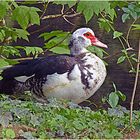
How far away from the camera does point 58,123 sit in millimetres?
3383

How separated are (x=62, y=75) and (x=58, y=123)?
66.9 inches

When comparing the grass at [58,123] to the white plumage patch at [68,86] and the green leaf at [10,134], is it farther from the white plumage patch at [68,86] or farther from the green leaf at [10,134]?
the white plumage patch at [68,86]

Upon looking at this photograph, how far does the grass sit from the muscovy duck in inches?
46.4

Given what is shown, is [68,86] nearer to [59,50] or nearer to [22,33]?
[59,50]

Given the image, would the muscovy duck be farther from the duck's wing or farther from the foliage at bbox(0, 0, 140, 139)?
the foliage at bbox(0, 0, 140, 139)

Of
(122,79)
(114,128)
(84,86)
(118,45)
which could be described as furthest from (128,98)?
(114,128)

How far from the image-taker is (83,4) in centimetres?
334

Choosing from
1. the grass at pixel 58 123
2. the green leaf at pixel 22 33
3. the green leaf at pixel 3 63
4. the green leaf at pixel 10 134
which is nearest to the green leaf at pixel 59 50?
the green leaf at pixel 22 33

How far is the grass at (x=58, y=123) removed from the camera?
3.24 m

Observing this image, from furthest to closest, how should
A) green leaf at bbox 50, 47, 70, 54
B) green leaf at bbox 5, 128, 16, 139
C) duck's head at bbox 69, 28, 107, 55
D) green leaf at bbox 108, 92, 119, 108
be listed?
duck's head at bbox 69, 28, 107, 55 → green leaf at bbox 50, 47, 70, 54 → green leaf at bbox 108, 92, 119, 108 → green leaf at bbox 5, 128, 16, 139

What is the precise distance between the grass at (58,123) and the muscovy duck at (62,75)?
1.18m

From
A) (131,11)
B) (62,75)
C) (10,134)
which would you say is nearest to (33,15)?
(131,11)

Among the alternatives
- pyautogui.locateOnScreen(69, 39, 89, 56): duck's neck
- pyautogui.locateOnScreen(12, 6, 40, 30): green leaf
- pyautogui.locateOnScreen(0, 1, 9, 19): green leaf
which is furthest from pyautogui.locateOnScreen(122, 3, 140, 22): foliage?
pyautogui.locateOnScreen(69, 39, 89, 56): duck's neck

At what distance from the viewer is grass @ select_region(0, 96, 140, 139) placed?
10.6ft
